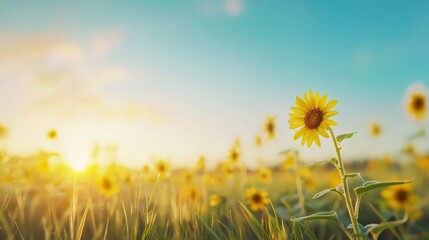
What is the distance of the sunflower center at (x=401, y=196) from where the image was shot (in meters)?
4.56

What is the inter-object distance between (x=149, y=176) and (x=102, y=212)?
2.94 metres

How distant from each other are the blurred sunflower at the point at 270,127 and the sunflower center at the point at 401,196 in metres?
1.81

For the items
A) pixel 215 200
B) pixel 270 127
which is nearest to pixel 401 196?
pixel 270 127

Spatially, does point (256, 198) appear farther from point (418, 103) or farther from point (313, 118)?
point (418, 103)

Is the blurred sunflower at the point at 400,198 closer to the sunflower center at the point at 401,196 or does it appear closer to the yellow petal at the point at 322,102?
the sunflower center at the point at 401,196

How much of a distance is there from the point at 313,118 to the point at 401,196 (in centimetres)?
305

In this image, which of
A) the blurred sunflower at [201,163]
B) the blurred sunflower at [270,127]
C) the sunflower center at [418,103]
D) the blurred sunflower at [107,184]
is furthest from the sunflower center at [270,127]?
the sunflower center at [418,103]

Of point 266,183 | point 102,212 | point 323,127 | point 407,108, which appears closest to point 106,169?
point 102,212

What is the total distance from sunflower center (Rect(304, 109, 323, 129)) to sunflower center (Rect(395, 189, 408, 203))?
118 inches

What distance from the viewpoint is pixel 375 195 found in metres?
5.35

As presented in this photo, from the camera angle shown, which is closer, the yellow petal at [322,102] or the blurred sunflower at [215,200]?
the yellow petal at [322,102]

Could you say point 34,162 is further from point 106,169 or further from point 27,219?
point 27,219

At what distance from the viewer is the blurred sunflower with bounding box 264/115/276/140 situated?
5.75 m

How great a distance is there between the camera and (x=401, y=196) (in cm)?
458
